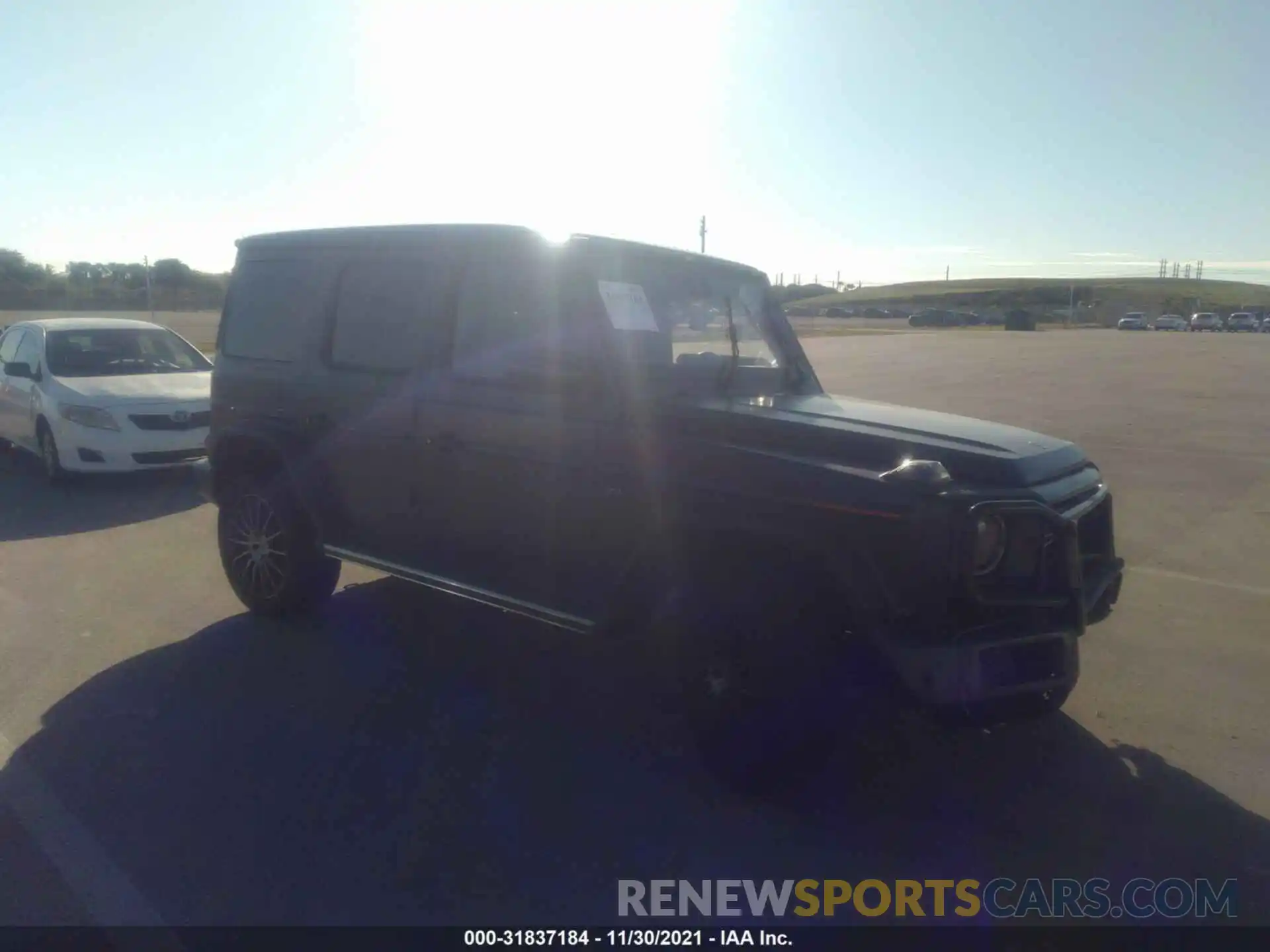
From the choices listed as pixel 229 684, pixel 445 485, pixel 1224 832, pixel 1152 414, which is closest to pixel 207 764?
pixel 229 684

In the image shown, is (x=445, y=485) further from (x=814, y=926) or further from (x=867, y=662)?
(x=814, y=926)

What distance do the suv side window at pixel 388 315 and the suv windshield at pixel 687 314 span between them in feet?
2.81

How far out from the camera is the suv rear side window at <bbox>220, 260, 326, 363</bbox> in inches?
225

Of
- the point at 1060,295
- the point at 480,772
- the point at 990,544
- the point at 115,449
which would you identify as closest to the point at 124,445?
the point at 115,449

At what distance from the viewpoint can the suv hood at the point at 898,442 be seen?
385 cm

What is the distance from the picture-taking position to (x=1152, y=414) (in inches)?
622

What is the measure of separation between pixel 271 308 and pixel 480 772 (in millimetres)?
3105

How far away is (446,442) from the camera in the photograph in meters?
4.86

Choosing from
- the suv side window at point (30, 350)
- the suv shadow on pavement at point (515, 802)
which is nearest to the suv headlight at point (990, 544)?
the suv shadow on pavement at point (515, 802)

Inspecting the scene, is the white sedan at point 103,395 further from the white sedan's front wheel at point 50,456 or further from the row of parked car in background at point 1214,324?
the row of parked car in background at point 1214,324

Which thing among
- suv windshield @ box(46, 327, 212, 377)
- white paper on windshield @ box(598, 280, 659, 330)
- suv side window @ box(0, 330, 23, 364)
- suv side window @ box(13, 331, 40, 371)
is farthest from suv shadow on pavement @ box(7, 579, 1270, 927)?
suv side window @ box(0, 330, 23, 364)

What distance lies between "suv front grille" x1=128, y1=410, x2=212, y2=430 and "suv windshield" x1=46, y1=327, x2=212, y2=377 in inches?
28.3

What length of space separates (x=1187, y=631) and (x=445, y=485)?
4.19 meters

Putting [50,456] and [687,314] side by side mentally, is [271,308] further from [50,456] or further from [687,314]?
[50,456]
